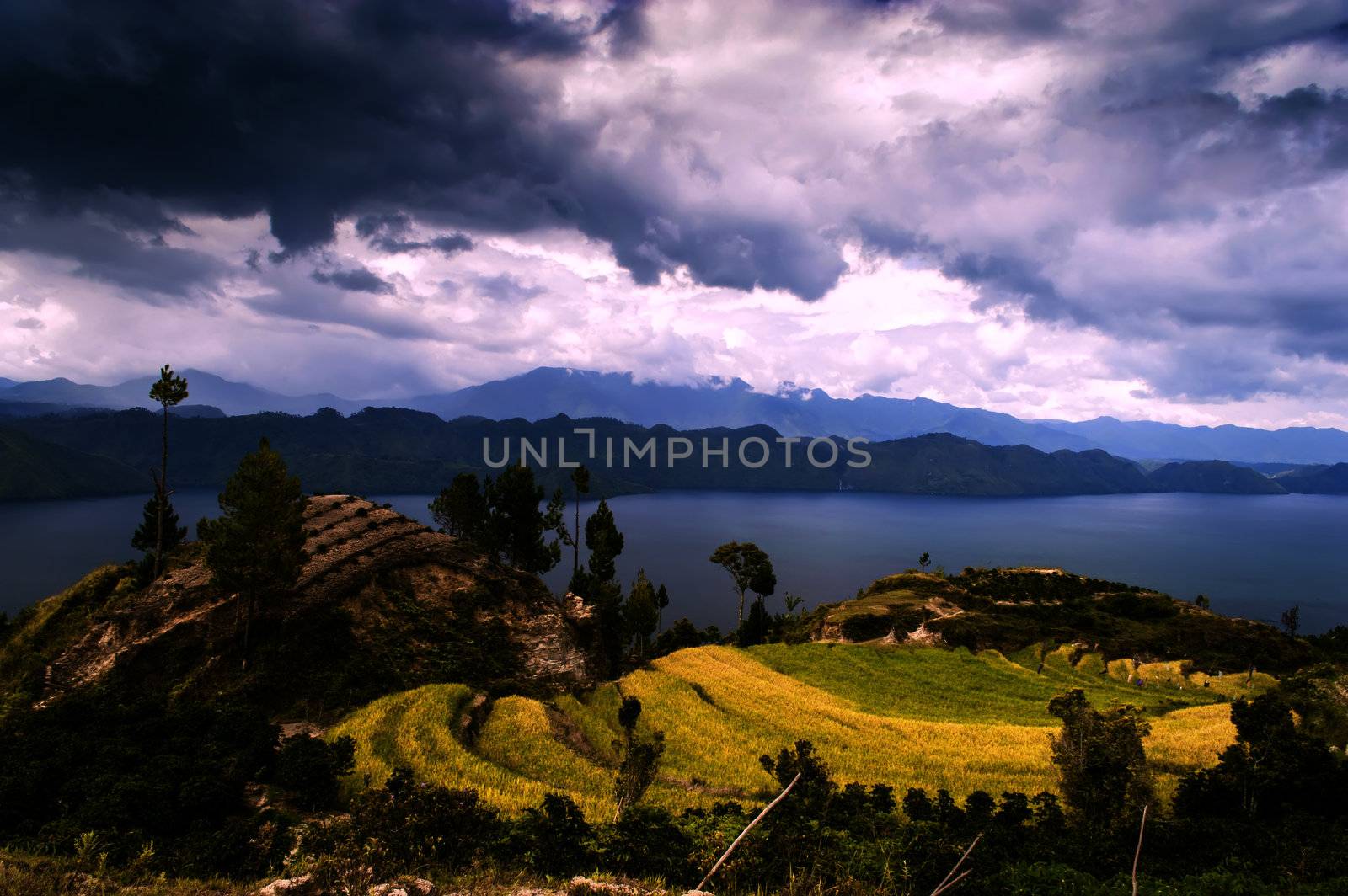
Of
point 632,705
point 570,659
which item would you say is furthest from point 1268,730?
point 570,659

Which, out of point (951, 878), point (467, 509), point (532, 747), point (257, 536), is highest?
point (257, 536)

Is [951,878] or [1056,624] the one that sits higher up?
[951,878]

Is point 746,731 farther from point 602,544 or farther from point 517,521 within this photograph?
point 602,544

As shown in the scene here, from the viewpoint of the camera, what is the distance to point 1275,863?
15945 mm

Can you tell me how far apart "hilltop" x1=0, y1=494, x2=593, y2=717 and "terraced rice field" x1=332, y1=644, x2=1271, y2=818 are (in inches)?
171

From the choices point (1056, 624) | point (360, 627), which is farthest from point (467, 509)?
point (1056, 624)

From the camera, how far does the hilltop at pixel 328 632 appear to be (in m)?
30.2

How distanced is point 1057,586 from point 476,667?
307 ft

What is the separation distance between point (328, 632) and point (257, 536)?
651cm

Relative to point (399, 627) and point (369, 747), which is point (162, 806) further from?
point (399, 627)

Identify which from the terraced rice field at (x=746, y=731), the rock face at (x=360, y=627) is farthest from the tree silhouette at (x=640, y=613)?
the rock face at (x=360, y=627)

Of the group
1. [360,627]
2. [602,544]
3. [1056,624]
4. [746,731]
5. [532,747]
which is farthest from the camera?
[602,544]

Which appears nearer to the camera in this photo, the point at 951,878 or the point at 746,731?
the point at 951,878

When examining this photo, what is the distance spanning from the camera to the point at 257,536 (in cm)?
3303
